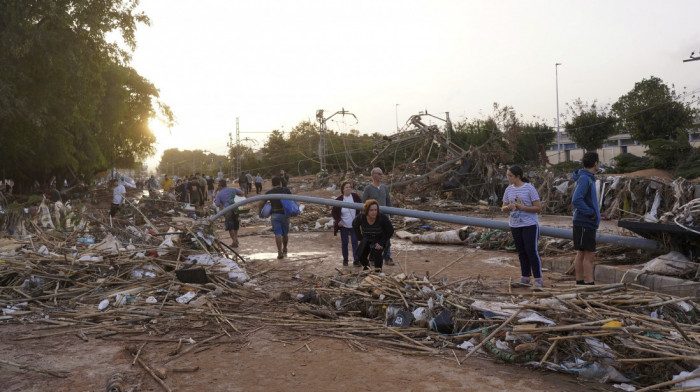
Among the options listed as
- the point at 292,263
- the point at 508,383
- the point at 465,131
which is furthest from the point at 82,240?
the point at 465,131

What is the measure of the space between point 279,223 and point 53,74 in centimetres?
1596

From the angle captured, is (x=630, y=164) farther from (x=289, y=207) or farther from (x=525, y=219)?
(x=525, y=219)

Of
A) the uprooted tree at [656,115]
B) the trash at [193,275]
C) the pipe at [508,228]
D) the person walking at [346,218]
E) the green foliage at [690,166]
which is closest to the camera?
A: the pipe at [508,228]

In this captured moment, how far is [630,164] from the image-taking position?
31375 mm

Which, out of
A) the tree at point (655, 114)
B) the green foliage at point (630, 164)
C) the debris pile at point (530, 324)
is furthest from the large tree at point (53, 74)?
Answer: the tree at point (655, 114)

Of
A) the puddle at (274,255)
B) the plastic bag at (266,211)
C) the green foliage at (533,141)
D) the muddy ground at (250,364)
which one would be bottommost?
the puddle at (274,255)

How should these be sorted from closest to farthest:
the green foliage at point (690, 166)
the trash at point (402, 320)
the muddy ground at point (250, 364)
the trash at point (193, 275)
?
the muddy ground at point (250, 364)
the trash at point (402, 320)
the trash at point (193, 275)
the green foliage at point (690, 166)

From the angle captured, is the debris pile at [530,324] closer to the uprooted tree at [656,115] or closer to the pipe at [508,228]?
the pipe at [508,228]

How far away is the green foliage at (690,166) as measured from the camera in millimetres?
25142

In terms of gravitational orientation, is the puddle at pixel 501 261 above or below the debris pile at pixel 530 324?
below

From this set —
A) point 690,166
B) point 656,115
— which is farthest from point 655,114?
point 690,166

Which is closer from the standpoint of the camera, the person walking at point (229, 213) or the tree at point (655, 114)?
the person walking at point (229, 213)

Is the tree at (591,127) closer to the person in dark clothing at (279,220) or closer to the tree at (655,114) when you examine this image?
the tree at (655,114)

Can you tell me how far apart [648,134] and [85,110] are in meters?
36.6
